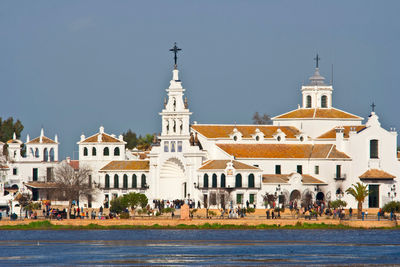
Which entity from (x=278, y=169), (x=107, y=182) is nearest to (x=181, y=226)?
(x=278, y=169)

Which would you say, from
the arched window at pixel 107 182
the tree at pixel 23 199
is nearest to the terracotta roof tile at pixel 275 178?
the arched window at pixel 107 182

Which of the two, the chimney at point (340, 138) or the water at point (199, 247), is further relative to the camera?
the chimney at point (340, 138)

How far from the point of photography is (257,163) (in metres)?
119

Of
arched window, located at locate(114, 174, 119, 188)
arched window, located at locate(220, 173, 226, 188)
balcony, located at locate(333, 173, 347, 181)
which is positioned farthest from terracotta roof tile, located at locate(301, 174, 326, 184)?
arched window, located at locate(114, 174, 119, 188)

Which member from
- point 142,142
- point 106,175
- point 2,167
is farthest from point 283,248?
point 142,142

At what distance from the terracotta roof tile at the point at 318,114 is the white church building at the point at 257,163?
0.10 meters

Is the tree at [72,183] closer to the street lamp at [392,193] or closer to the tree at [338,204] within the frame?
the tree at [338,204]

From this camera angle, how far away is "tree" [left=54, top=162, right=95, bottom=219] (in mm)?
115125

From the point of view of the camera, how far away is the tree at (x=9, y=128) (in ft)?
487

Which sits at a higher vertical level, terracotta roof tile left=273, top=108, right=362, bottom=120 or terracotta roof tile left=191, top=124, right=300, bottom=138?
terracotta roof tile left=273, top=108, right=362, bottom=120

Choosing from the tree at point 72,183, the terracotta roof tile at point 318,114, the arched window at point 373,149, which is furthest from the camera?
the terracotta roof tile at point 318,114

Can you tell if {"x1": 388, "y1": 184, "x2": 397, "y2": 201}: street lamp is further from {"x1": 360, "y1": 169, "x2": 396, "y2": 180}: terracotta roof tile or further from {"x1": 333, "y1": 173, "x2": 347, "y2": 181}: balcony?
{"x1": 333, "y1": 173, "x2": 347, "y2": 181}: balcony

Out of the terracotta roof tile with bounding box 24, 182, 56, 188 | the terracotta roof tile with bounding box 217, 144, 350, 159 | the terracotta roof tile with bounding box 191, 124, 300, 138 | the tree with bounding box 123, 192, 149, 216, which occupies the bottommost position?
the tree with bounding box 123, 192, 149, 216

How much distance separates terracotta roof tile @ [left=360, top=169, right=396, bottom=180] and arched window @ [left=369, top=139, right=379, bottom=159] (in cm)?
124
